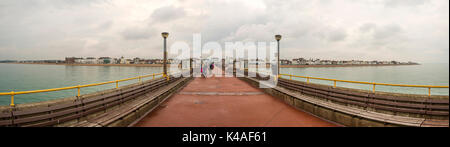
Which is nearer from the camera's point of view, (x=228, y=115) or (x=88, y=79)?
(x=228, y=115)

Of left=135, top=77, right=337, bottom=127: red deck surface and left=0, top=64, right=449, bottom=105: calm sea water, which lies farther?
left=0, top=64, right=449, bottom=105: calm sea water

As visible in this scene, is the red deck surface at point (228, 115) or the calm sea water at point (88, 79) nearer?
the red deck surface at point (228, 115)

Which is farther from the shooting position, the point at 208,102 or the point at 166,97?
the point at 166,97

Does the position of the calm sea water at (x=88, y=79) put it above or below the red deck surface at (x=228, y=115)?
below

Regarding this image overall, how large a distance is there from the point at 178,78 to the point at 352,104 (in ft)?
37.4

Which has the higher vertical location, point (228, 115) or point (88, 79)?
point (228, 115)

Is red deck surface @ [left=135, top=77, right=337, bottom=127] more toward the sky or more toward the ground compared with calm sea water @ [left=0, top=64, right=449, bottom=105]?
more toward the sky

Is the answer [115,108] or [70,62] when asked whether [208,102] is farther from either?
[70,62]
